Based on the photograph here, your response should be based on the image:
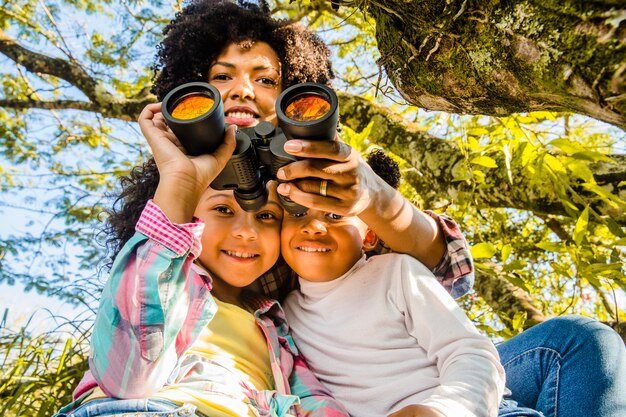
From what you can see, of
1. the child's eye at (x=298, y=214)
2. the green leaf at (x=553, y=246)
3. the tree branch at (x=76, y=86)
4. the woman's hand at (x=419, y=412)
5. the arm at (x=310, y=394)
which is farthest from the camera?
the tree branch at (x=76, y=86)

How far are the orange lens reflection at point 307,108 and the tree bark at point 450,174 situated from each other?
1356 millimetres

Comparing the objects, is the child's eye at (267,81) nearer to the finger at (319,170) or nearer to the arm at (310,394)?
the finger at (319,170)

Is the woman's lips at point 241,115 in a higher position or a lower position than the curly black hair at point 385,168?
higher

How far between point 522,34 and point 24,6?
570cm

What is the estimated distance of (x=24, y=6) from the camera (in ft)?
16.9

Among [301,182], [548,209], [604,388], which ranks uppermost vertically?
[301,182]

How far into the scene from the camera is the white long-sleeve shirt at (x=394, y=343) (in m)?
1.34

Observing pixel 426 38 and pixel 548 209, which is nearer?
pixel 426 38

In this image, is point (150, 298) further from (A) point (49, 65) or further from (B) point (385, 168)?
(A) point (49, 65)

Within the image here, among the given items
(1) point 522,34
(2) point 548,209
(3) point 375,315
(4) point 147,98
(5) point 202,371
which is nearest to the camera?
(1) point 522,34

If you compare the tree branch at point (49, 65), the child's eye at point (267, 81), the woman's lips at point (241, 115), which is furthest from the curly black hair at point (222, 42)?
the tree branch at point (49, 65)

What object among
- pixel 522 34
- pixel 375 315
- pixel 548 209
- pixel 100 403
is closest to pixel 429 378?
pixel 375 315

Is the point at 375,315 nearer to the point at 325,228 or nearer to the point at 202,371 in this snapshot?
the point at 325,228

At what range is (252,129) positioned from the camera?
168 centimetres
